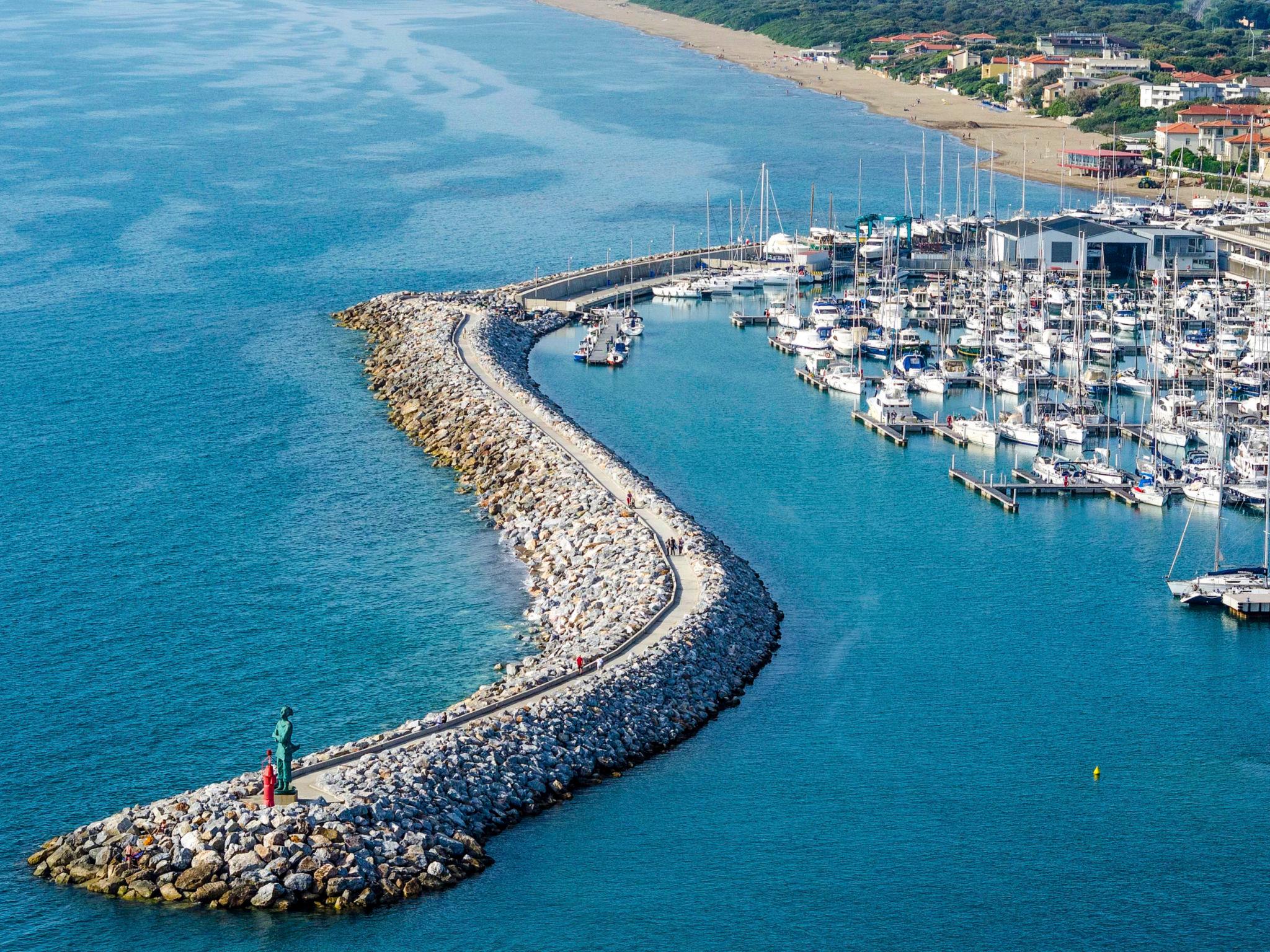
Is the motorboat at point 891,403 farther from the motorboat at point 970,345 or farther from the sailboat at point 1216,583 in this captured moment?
the sailboat at point 1216,583

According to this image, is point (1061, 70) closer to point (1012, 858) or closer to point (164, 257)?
point (164, 257)

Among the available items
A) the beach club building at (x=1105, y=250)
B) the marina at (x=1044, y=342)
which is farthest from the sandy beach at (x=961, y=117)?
the marina at (x=1044, y=342)

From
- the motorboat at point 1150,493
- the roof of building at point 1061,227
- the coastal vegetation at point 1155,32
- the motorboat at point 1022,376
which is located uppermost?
the coastal vegetation at point 1155,32

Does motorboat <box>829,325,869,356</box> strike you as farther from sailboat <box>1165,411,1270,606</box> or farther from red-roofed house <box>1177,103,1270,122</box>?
red-roofed house <box>1177,103,1270,122</box>

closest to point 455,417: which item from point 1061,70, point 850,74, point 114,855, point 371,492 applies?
point 371,492

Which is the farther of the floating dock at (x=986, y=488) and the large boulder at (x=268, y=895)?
the floating dock at (x=986, y=488)

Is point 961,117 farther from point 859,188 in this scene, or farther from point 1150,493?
point 1150,493

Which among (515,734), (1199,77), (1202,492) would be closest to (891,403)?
(1202,492)
